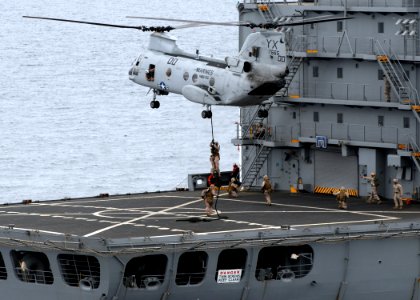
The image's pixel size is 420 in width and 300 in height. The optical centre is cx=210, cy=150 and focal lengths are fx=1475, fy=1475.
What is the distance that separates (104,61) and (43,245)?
399 feet

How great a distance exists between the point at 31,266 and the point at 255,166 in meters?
15.2

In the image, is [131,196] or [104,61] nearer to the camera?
[131,196]

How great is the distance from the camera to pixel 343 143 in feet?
196

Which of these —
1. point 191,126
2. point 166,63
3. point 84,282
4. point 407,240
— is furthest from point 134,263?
point 191,126

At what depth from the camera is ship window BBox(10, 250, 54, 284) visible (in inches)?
1997

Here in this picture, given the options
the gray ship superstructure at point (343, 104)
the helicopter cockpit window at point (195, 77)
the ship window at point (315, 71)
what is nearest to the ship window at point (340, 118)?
the gray ship superstructure at point (343, 104)

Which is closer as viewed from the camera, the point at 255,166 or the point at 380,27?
the point at 380,27

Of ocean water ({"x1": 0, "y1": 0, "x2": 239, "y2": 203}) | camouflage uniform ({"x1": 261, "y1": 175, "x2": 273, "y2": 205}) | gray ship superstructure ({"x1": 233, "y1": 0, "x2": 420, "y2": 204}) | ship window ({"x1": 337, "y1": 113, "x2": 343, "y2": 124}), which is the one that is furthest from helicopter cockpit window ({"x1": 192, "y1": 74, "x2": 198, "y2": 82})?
ocean water ({"x1": 0, "y1": 0, "x2": 239, "y2": 203})

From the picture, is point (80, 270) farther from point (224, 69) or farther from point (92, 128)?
point (92, 128)

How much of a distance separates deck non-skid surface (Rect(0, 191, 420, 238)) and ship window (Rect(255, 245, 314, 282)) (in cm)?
113

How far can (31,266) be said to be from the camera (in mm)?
51094

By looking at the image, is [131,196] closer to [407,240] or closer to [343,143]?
[343,143]

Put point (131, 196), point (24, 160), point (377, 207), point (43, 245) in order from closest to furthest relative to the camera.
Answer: point (43, 245) < point (377, 207) < point (131, 196) < point (24, 160)

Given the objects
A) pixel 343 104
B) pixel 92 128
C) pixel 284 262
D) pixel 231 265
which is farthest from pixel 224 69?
pixel 92 128
